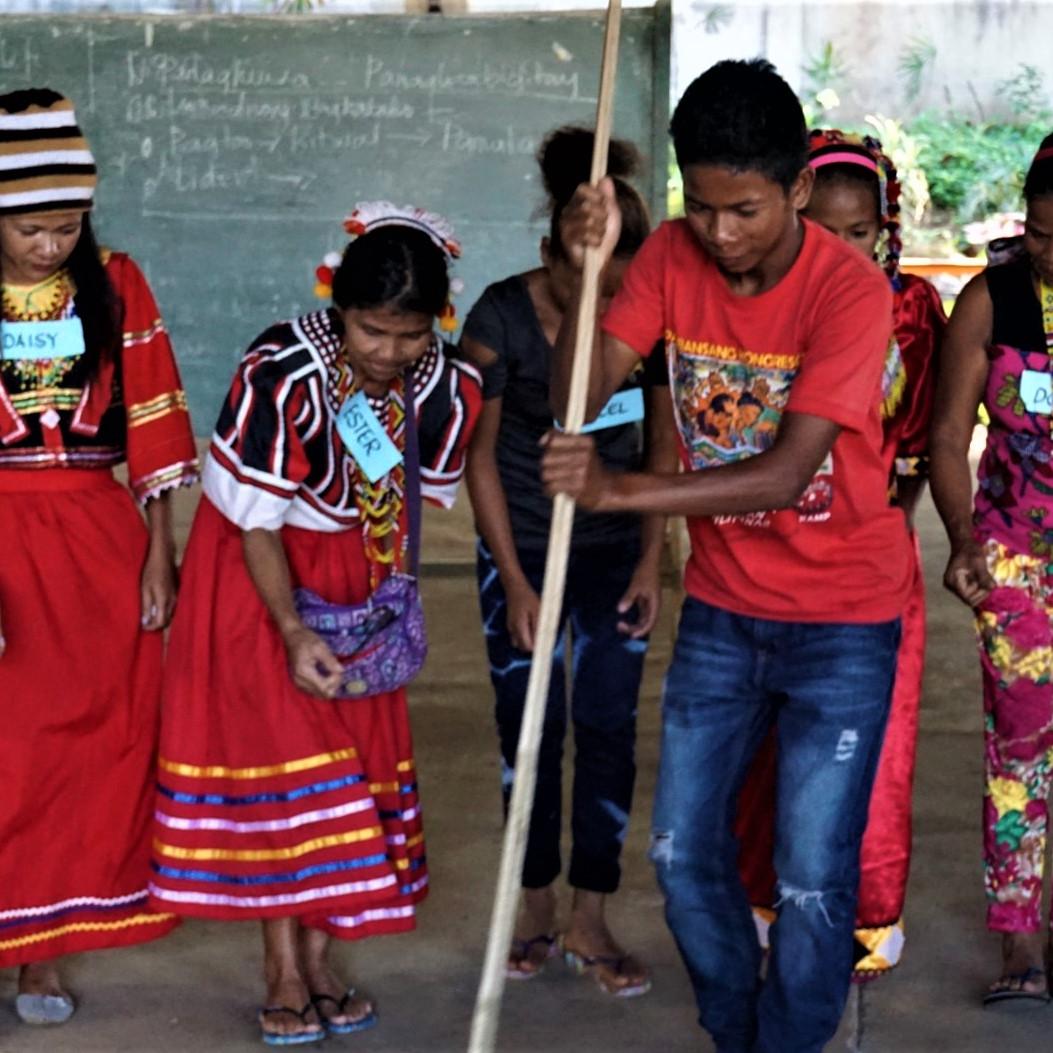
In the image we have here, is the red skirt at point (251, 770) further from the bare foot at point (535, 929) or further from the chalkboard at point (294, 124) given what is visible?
the chalkboard at point (294, 124)

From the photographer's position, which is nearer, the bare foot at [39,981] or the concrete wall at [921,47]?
the bare foot at [39,981]

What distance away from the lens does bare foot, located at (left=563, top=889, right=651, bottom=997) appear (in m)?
3.81

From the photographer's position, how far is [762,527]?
3.03 metres

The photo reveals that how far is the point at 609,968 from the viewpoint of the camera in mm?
3820

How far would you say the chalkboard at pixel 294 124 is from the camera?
8.06 meters

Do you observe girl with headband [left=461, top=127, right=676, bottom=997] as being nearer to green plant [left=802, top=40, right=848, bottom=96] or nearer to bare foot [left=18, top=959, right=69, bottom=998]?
bare foot [left=18, top=959, right=69, bottom=998]

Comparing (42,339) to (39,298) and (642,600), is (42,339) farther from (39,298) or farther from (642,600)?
(642,600)

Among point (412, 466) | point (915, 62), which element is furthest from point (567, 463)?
point (915, 62)

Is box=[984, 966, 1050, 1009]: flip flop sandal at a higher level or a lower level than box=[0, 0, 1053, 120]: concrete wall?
lower

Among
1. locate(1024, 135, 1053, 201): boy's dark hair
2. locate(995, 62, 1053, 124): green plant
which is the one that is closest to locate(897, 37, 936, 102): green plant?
locate(995, 62, 1053, 124): green plant

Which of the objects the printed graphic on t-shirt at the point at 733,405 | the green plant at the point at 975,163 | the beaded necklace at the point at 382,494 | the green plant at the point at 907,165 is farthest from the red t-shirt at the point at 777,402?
the green plant at the point at 975,163

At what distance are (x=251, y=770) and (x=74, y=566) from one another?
52 cm

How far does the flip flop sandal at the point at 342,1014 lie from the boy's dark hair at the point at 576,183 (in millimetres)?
1464

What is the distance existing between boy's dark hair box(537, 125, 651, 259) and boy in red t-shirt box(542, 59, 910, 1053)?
0.46 m
